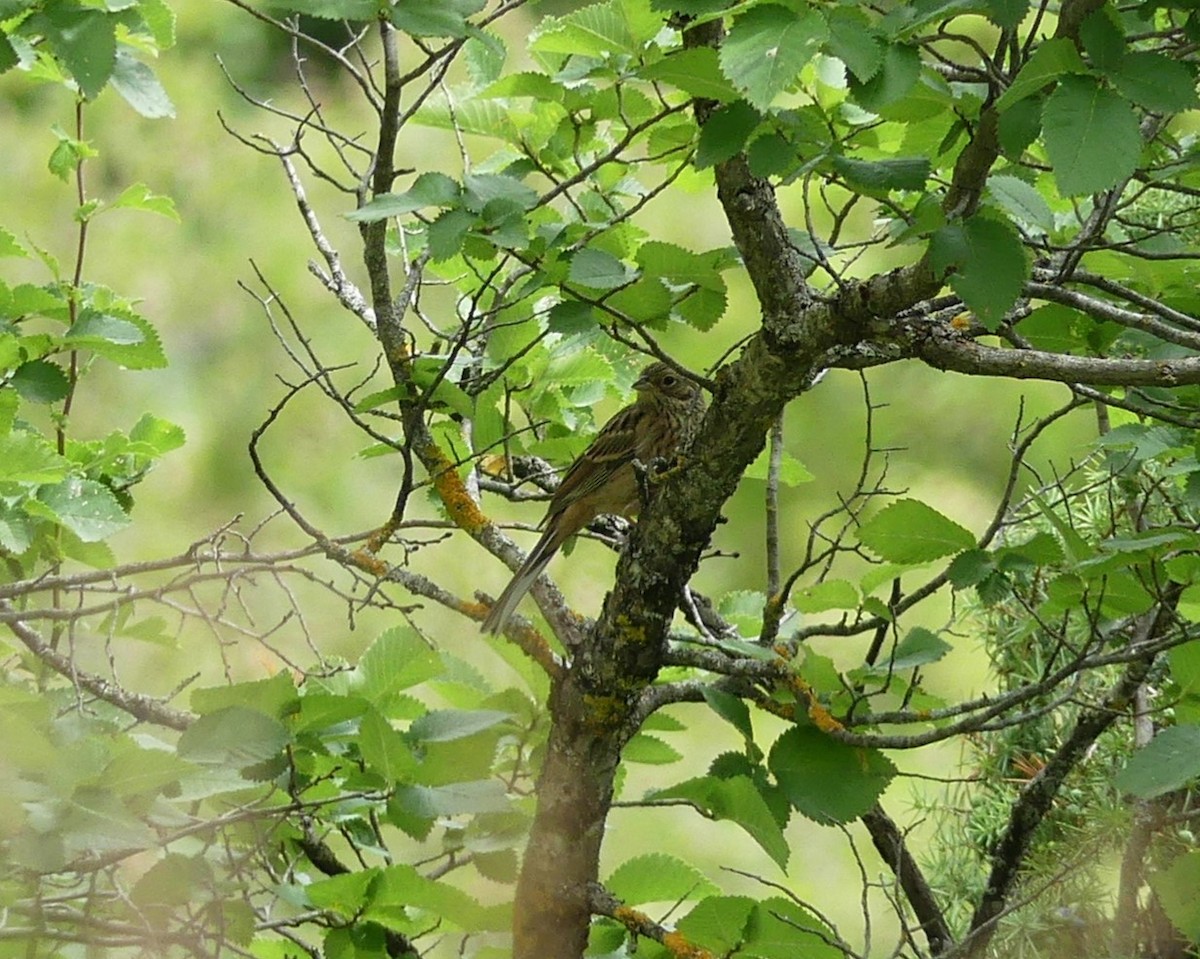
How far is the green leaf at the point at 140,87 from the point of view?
205 cm

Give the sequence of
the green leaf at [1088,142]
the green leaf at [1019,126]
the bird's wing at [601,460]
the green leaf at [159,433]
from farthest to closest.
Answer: the bird's wing at [601,460]
the green leaf at [159,433]
the green leaf at [1019,126]
the green leaf at [1088,142]

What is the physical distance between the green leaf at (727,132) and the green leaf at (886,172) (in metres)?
0.14

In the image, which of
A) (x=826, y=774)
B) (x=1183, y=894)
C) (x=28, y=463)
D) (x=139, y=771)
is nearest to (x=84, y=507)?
(x=28, y=463)

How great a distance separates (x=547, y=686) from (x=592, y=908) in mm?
329

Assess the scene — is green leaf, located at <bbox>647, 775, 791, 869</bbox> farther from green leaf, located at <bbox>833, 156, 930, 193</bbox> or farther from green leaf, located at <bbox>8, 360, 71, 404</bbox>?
green leaf, located at <bbox>8, 360, 71, 404</bbox>

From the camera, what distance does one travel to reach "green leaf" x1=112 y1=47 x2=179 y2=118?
205 centimetres

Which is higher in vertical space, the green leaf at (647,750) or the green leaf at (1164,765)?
the green leaf at (647,750)

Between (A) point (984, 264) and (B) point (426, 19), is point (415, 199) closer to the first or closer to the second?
(B) point (426, 19)

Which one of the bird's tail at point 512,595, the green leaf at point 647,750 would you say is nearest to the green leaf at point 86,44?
the bird's tail at point 512,595

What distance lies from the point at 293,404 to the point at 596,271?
4.78 m

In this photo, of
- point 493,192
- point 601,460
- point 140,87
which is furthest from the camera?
point 601,460

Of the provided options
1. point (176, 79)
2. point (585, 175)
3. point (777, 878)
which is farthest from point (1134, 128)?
point (176, 79)

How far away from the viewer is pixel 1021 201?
1708 millimetres

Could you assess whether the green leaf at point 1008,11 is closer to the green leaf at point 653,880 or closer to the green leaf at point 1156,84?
the green leaf at point 1156,84
